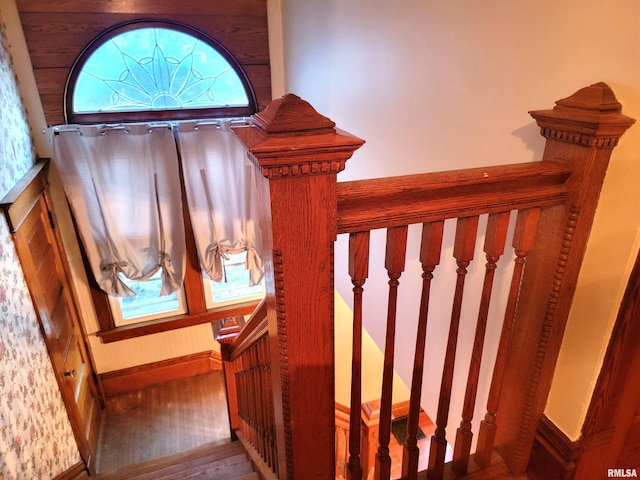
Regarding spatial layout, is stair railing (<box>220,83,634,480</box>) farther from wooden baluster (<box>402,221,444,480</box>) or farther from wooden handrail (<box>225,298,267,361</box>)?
wooden handrail (<box>225,298,267,361</box>)

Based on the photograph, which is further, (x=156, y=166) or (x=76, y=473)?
(x=156, y=166)

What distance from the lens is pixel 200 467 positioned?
2.23m

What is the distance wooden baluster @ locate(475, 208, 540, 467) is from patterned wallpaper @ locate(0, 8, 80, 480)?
6.04ft

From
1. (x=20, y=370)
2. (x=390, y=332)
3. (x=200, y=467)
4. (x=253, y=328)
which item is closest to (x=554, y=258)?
(x=390, y=332)

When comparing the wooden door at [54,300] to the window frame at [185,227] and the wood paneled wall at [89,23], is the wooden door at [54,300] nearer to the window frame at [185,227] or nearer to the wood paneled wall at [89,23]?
the window frame at [185,227]

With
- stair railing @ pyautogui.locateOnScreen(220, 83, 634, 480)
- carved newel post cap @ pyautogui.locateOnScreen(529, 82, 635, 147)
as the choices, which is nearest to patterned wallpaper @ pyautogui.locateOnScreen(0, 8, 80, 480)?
stair railing @ pyautogui.locateOnScreen(220, 83, 634, 480)

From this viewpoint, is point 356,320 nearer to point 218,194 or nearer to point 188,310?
point 218,194

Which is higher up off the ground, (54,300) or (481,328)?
(481,328)

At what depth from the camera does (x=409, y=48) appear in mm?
1726

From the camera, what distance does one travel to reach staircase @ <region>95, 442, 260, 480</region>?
2.13 m

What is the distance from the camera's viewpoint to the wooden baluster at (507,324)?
104 centimetres

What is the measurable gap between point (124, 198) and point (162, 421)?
196cm

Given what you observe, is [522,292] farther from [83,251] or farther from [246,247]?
[83,251]

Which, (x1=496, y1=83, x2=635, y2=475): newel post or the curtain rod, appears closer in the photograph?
(x1=496, y1=83, x2=635, y2=475): newel post
